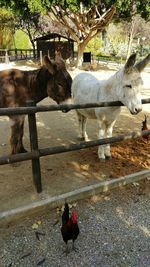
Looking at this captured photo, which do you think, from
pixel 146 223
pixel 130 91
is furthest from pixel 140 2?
pixel 146 223

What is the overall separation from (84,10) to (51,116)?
45.9 feet

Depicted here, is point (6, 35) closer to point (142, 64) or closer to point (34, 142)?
point (142, 64)

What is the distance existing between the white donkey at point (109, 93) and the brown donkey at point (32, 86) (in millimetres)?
556

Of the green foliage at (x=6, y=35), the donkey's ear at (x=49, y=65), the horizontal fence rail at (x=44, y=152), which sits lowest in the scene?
the horizontal fence rail at (x=44, y=152)

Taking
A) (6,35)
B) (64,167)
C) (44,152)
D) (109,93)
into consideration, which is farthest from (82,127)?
(6,35)

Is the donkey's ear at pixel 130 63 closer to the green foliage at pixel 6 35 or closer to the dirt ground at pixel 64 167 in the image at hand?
the dirt ground at pixel 64 167

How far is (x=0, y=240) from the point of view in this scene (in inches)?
115

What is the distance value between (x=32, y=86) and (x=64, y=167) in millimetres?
1412

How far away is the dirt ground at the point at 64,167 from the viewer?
3.75 metres

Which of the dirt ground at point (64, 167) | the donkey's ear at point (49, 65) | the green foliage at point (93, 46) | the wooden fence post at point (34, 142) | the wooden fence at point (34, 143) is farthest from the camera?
the green foliage at point (93, 46)

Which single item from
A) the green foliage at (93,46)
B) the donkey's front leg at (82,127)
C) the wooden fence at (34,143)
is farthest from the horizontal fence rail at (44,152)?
the green foliage at (93,46)

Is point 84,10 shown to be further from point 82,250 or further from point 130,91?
point 82,250

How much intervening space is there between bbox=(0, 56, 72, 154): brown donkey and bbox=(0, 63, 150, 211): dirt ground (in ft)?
2.28

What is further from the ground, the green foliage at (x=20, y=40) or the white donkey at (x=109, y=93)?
the green foliage at (x=20, y=40)
